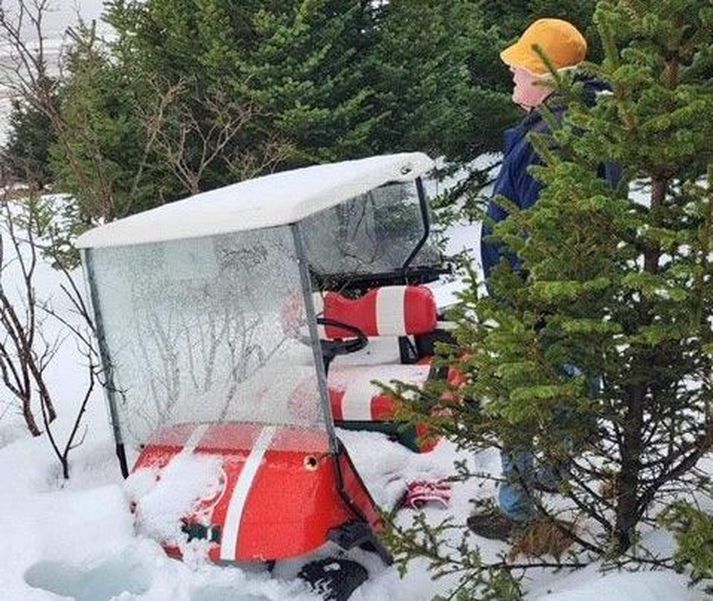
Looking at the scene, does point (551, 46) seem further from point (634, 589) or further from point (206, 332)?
point (634, 589)

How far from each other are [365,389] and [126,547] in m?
1.45

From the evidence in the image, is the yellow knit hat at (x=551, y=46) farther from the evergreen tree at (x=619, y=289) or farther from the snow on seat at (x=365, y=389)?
the snow on seat at (x=365, y=389)

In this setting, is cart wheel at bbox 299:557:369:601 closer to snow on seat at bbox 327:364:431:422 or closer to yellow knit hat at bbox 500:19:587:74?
snow on seat at bbox 327:364:431:422

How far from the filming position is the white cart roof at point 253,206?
124 inches

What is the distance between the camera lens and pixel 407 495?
12.8ft

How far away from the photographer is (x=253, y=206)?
3.25 m

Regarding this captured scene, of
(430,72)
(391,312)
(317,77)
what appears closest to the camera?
(391,312)

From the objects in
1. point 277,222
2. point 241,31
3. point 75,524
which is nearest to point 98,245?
point 277,222

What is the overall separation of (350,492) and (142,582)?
92cm

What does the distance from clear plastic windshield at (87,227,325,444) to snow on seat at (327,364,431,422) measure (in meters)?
0.75

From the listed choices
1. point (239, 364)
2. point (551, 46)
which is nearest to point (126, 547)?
point (239, 364)

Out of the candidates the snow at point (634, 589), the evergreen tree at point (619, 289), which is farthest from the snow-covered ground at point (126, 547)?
the evergreen tree at point (619, 289)

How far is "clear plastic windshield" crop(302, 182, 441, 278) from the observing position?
5.10 m

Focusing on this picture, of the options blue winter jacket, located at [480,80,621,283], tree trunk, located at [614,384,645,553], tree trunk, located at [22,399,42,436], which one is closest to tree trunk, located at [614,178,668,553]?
tree trunk, located at [614,384,645,553]
